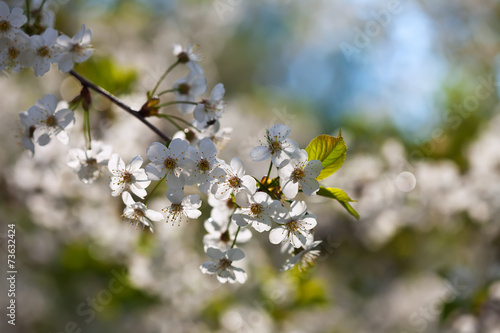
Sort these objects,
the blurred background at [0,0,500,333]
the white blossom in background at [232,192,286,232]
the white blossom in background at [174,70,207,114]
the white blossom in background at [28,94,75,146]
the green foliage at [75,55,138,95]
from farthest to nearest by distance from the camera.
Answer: the blurred background at [0,0,500,333], the green foliage at [75,55,138,95], the white blossom in background at [174,70,207,114], the white blossom in background at [28,94,75,146], the white blossom in background at [232,192,286,232]

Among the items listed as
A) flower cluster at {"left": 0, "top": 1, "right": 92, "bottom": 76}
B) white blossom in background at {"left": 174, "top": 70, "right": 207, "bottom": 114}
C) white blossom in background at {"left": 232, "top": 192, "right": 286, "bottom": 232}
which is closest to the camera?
white blossom in background at {"left": 232, "top": 192, "right": 286, "bottom": 232}

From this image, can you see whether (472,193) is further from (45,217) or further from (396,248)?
(45,217)

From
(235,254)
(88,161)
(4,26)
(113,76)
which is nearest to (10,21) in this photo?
(4,26)

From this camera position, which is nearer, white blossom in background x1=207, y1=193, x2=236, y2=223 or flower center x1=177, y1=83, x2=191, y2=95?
white blossom in background x1=207, y1=193, x2=236, y2=223

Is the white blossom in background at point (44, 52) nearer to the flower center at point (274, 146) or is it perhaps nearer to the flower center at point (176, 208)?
the flower center at point (176, 208)

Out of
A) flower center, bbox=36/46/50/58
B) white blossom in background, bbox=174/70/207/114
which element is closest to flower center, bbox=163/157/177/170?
white blossom in background, bbox=174/70/207/114

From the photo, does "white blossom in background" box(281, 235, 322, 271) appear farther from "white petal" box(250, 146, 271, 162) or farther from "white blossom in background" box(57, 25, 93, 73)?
"white blossom in background" box(57, 25, 93, 73)
